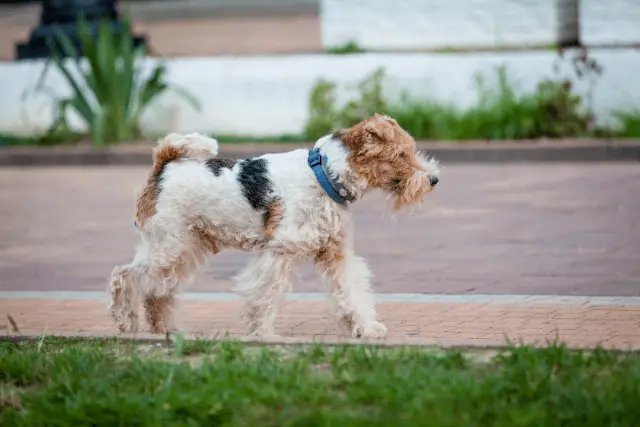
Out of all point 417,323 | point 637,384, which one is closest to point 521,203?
point 417,323

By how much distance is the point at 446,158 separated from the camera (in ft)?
51.9

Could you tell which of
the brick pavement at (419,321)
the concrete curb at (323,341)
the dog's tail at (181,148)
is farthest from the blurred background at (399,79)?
the concrete curb at (323,341)

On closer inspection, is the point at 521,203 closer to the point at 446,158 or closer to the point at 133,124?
the point at 446,158

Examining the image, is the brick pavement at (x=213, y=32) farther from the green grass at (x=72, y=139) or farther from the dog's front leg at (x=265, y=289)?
the dog's front leg at (x=265, y=289)

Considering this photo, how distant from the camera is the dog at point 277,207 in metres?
6.85

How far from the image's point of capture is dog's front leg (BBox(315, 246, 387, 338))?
6914 millimetres

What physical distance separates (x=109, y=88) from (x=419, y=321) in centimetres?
1067

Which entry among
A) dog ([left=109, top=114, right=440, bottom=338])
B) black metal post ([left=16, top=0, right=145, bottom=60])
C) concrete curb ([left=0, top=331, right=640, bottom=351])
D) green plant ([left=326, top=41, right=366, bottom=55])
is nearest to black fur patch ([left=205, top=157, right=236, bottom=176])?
dog ([left=109, top=114, right=440, bottom=338])

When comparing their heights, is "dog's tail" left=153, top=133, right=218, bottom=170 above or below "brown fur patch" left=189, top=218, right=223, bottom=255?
above

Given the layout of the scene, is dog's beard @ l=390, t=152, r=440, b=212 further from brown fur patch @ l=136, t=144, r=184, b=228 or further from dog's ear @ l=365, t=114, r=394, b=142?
brown fur patch @ l=136, t=144, r=184, b=228

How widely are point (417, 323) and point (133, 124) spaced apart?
1097cm

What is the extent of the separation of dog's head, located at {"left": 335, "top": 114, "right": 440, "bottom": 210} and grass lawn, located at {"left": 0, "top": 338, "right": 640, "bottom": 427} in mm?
1077

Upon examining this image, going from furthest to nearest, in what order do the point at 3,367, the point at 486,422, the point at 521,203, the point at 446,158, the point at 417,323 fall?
the point at 446,158 < the point at 521,203 < the point at 417,323 < the point at 3,367 < the point at 486,422

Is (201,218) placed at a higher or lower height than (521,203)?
higher
